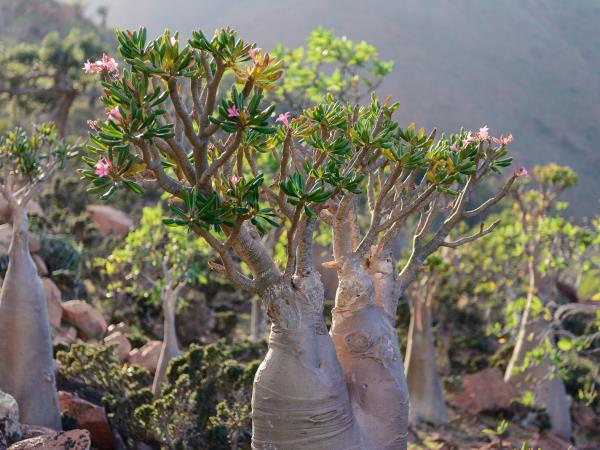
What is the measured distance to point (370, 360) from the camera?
168 inches

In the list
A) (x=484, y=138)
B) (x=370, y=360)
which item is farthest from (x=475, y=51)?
(x=370, y=360)

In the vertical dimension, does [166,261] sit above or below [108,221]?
below

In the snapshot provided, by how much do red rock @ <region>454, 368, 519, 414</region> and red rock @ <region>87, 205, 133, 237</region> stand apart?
9.13m

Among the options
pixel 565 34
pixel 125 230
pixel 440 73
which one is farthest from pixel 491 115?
pixel 125 230

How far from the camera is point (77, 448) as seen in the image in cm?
446

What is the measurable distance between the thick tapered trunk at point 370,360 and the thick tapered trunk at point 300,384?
0.16 m

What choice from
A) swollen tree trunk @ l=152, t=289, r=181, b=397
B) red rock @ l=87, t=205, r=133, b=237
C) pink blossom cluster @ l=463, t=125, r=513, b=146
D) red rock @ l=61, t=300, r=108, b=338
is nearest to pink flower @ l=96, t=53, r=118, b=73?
pink blossom cluster @ l=463, t=125, r=513, b=146

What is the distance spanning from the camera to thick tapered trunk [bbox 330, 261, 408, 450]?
4.17 metres

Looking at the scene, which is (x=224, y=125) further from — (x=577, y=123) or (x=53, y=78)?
(x=577, y=123)

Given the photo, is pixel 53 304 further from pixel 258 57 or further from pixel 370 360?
pixel 258 57

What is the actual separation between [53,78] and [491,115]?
2976 cm

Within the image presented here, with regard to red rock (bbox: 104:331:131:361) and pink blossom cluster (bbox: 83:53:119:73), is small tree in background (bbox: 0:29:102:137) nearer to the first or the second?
red rock (bbox: 104:331:131:361)

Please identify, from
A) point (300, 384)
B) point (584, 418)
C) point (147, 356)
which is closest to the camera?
point (300, 384)

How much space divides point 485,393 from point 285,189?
7629mm
